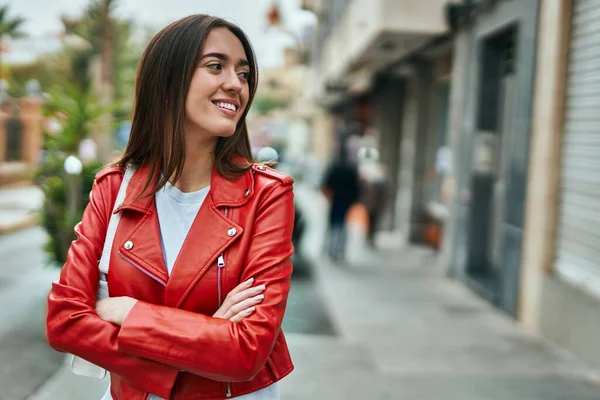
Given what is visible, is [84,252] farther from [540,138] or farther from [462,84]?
[462,84]

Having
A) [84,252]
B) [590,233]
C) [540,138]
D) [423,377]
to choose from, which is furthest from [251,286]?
[540,138]

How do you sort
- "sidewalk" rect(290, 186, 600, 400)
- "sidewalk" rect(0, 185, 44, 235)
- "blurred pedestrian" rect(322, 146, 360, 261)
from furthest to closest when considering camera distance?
"sidewalk" rect(0, 185, 44, 235) → "blurred pedestrian" rect(322, 146, 360, 261) → "sidewalk" rect(290, 186, 600, 400)

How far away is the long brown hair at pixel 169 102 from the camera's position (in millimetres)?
1679

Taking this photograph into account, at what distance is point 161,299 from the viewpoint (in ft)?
5.37

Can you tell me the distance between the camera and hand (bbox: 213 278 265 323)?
1.59m

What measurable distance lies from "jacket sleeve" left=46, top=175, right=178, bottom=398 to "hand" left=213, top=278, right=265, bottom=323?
0.18 metres

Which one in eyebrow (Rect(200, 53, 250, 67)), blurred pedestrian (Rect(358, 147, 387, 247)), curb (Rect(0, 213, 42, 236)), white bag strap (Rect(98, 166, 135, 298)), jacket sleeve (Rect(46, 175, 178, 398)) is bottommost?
curb (Rect(0, 213, 42, 236))

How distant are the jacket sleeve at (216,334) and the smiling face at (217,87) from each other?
0.35m

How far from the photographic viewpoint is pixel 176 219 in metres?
1.69

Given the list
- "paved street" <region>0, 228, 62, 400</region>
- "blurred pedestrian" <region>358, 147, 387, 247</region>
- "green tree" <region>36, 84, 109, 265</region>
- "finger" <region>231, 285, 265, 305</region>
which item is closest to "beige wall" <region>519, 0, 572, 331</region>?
"green tree" <region>36, 84, 109, 265</region>

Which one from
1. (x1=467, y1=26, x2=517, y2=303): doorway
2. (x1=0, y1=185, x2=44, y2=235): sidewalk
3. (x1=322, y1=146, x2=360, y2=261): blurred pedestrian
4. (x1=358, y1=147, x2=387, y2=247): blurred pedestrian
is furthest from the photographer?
(x1=0, y1=185, x2=44, y2=235): sidewalk

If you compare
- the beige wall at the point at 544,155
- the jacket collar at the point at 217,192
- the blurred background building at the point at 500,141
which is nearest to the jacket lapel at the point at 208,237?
the jacket collar at the point at 217,192

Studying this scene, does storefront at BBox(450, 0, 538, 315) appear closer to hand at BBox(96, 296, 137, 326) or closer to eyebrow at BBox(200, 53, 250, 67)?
eyebrow at BBox(200, 53, 250, 67)

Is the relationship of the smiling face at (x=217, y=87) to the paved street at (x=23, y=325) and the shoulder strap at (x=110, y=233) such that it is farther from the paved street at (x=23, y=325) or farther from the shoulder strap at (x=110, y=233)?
the paved street at (x=23, y=325)
